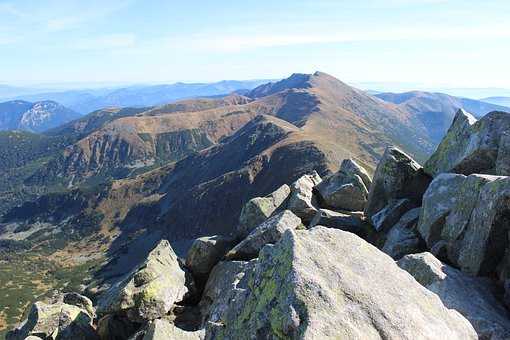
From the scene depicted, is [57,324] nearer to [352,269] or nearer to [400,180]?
Answer: [352,269]

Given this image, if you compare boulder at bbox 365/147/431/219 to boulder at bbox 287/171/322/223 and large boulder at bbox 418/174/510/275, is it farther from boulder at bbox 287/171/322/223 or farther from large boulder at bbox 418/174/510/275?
large boulder at bbox 418/174/510/275

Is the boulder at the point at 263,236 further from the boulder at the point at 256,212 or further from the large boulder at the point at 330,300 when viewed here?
the large boulder at the point at 330,300

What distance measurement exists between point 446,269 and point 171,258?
54.8 feet

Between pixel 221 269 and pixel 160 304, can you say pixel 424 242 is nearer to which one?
pixel 221 269

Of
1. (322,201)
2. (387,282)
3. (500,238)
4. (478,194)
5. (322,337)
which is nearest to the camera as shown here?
(322,337)

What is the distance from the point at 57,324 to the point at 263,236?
12413 millimetres

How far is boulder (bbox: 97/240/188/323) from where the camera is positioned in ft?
75.2

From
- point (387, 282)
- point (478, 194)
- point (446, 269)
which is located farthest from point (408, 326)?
point (478, 194)

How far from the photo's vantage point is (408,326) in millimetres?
12188

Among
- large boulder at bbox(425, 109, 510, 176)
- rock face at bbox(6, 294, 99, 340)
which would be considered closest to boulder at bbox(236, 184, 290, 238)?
rock face at bbox(6, 294, 99, 340)

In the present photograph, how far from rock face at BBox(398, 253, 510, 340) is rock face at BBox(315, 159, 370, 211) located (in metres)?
14.2

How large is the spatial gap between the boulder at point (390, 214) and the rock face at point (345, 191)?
5281 mm

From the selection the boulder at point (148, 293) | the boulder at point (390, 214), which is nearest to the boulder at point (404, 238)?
the boulder at point (390, 214)

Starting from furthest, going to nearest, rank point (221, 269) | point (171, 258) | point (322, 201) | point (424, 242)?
point (322, 201), point (171, 258), point (221, 269), point (424, 242)
